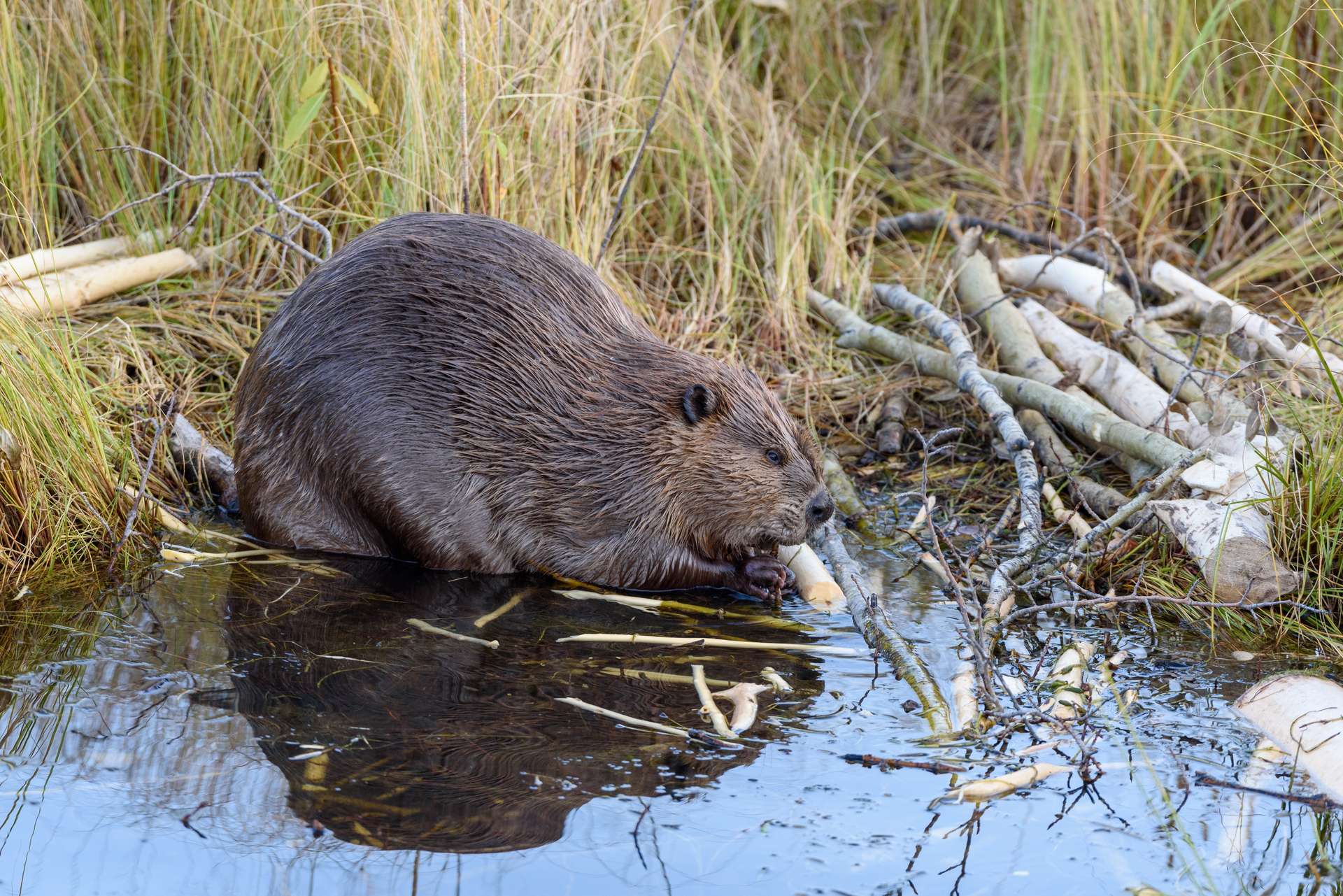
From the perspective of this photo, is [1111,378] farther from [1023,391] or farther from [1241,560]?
[1241,560]

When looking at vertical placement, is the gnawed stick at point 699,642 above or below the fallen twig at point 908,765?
below

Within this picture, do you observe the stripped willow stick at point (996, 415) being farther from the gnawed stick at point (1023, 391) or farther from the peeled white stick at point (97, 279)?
the peeled white stick at point (97, 279)

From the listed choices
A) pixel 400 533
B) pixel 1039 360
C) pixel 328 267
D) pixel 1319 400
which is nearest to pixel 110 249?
pixel 328 267

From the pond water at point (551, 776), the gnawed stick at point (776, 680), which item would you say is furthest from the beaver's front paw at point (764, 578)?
the gnawed stick at point (776, 680)

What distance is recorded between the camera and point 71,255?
194 inches

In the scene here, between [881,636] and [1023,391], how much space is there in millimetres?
1613

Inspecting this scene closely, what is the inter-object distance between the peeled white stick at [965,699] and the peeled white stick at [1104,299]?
1748 mm

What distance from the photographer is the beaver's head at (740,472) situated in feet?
12.8

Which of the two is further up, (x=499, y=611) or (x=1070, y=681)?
(x=1070, y=681)

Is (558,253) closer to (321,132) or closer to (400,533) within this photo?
(400,533)

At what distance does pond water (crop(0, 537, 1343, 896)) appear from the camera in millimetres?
2404

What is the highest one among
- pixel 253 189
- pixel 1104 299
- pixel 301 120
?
pixel 301 120

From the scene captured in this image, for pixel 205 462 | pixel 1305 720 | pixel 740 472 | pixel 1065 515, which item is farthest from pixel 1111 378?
pixel 205 462

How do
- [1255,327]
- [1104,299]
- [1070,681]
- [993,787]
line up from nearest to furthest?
[993,787]
[1070,681]
[1255,327]
[1104,299]
